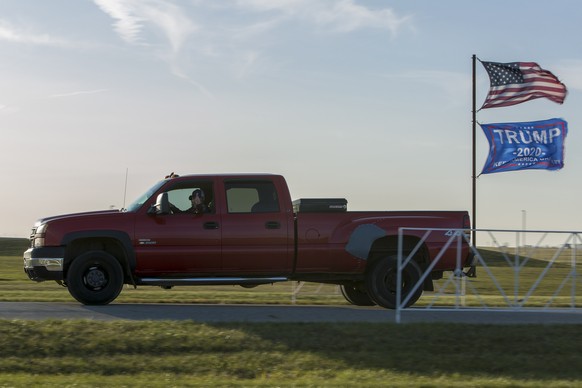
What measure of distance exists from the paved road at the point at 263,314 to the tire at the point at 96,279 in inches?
9.0

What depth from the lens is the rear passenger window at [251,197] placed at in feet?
48.4

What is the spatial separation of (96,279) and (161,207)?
5.34 ft

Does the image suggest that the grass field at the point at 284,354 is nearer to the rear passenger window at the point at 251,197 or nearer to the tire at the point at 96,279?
the tire at the point at 96,279

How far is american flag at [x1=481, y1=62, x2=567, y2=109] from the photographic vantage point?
2530cm

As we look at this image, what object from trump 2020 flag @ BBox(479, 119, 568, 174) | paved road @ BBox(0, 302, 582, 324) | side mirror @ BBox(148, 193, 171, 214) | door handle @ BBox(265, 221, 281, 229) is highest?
trump 2020 flag @ BBox(479, 119, 568, 174)

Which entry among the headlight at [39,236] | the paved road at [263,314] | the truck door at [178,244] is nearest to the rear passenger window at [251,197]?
the truck door at [178,244]

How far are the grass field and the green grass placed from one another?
0.04 feet

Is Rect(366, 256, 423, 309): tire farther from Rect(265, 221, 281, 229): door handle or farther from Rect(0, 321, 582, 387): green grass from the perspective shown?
Rect(0, 321, 582, 387): green grass

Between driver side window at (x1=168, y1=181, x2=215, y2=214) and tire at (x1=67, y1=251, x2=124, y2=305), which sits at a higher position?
driver side window at (x1=168, y1=181, x2=215, y2=214)

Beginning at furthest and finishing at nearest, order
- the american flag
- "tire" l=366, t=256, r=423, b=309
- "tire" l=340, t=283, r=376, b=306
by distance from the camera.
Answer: the american flag < "tire" l=340, t=283, r=376, b=306 < "tire" l=366, t=256, r=423, b=309

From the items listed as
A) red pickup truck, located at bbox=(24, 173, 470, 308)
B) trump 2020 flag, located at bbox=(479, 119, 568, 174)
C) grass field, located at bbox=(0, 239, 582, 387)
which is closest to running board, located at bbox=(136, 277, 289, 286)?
red pickup truck, located at bbox=(24, 173, 470, 308)

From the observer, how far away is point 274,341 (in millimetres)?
11062

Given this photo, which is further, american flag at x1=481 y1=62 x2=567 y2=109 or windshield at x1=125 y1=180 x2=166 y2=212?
american flag at x1=481 y1=62 x2=567 y2=109

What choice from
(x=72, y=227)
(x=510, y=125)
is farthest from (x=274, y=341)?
(x=510, y=125)
